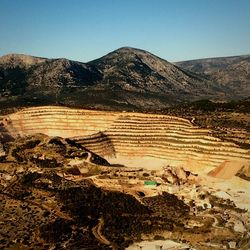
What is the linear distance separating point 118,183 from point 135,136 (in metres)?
26.3

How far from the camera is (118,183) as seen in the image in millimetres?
72438

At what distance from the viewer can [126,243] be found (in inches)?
2041

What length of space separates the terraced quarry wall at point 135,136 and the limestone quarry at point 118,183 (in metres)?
0.20

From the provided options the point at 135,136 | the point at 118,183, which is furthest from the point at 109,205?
the point at 135,136

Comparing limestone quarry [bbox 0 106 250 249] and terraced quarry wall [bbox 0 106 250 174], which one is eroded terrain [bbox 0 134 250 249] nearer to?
limestone quarry [bbox 0 106 250 249]

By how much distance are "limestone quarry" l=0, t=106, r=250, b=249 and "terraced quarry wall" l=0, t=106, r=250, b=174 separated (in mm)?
205

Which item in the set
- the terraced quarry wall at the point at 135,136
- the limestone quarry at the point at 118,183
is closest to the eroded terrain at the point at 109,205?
the limestone quarry at the point at 118,183

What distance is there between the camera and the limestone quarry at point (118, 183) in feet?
178

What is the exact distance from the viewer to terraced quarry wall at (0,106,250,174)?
81562mm

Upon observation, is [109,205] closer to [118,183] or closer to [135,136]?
[118,183]

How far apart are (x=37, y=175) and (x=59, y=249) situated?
1126 inches

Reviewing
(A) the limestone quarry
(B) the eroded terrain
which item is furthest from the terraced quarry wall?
(B) the eroded terrain

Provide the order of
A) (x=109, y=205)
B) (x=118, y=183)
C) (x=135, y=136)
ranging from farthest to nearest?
(x=135, y=136)
(x=118, y=183)
(x=109, y=205)

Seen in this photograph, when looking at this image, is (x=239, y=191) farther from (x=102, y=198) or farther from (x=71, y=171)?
(x=71, y=171)
